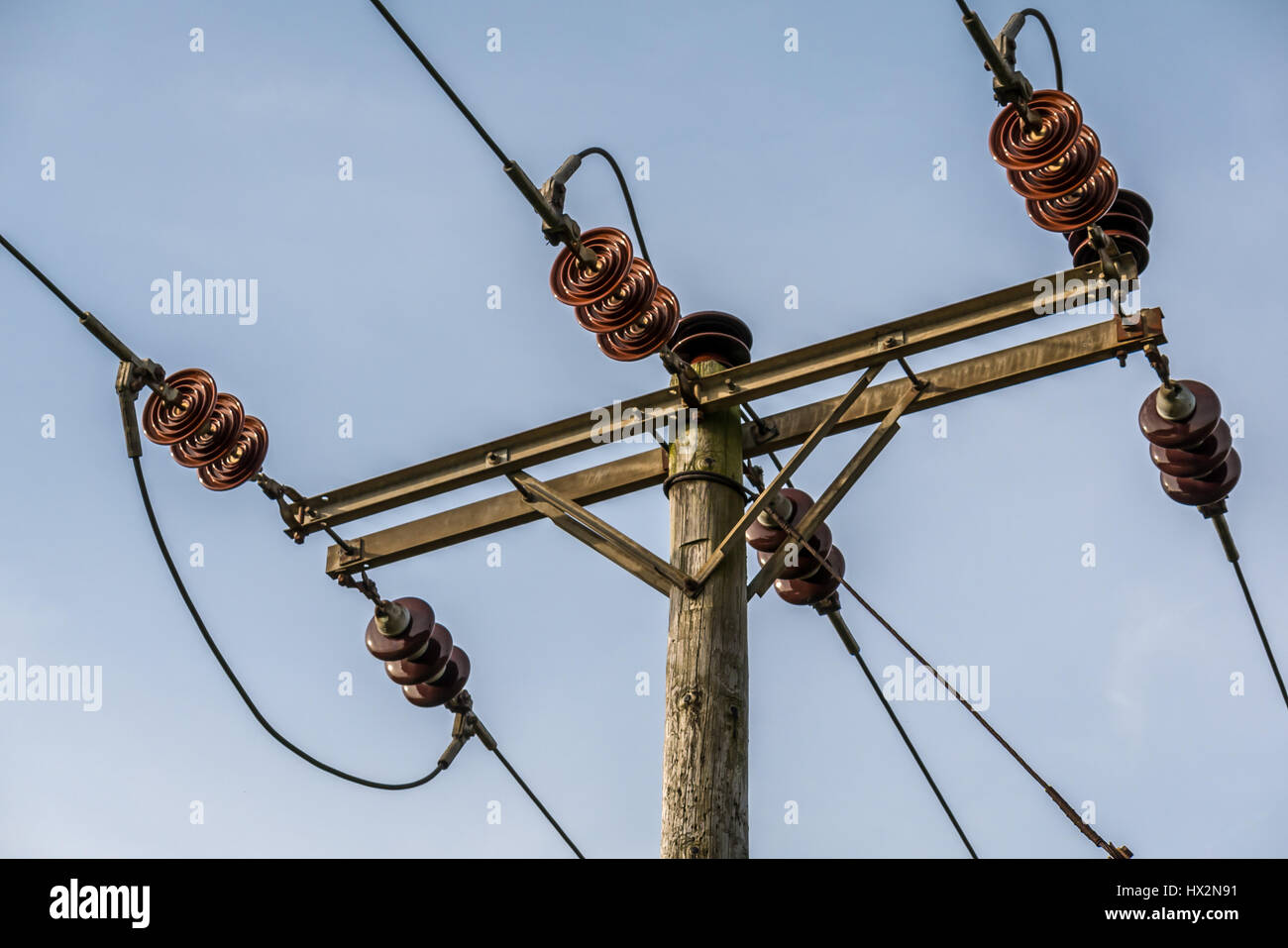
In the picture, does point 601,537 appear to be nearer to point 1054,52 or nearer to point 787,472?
point 787,472

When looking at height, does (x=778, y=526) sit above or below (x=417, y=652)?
above

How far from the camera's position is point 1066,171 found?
23.9 feet

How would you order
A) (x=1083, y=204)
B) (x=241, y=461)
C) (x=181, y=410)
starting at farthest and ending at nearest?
(x=241, y=461) < (x=181, y=410) < (x=1083, y=204)

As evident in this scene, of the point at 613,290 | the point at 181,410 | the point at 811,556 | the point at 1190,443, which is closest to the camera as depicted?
the point at 613,290

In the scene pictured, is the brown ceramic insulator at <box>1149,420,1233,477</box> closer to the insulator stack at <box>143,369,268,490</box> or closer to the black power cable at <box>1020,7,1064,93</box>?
the black power cable at <box>1020,7,1064,93</box>

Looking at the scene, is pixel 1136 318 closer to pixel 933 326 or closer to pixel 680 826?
pixel 933 326

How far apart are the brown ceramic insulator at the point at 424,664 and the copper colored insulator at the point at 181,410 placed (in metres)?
1.87

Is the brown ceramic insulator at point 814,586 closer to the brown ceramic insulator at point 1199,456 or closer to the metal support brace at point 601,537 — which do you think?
the metal support brace at point 601,537

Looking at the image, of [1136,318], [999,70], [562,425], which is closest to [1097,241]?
[1136,318]

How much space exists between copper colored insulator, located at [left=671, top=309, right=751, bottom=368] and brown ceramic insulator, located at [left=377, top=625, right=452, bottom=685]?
252 cm

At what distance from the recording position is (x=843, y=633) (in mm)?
9352

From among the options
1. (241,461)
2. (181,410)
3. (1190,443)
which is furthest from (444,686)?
(1190,443)

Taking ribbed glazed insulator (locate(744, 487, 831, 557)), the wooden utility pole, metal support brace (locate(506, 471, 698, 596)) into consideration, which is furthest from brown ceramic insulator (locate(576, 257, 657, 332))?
ribbed glazed insulator (locate(744, 487, 831, 557))

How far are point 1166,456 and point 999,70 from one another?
99.2 inches
